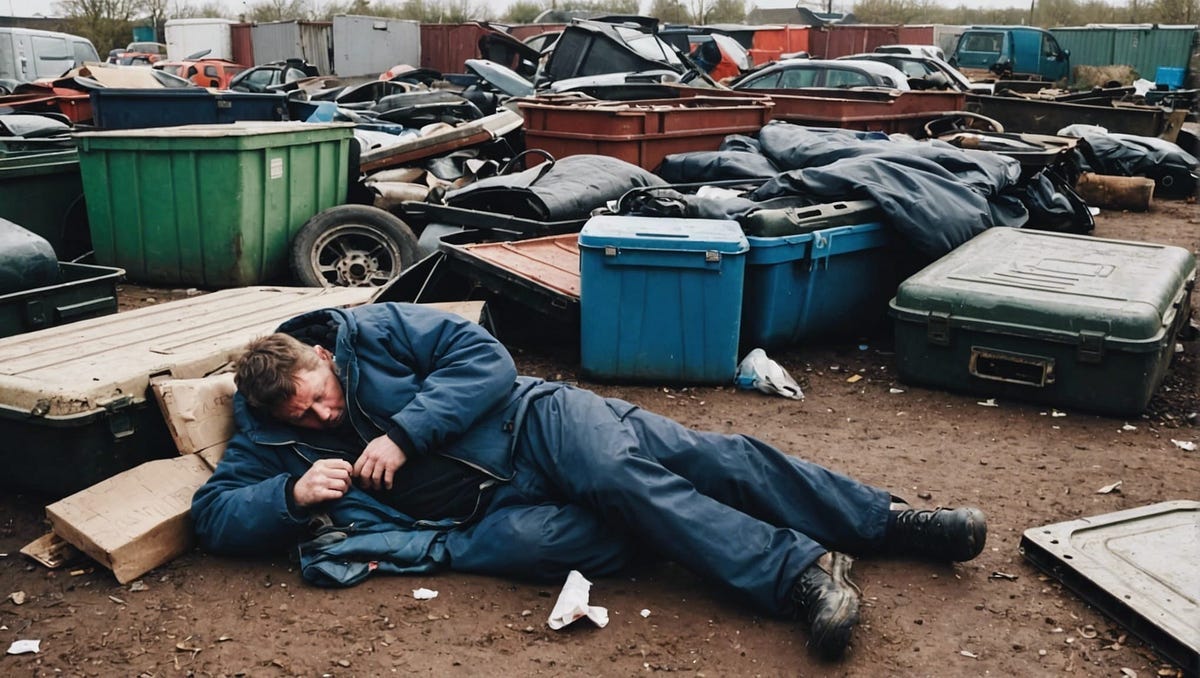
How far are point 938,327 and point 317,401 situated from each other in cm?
300

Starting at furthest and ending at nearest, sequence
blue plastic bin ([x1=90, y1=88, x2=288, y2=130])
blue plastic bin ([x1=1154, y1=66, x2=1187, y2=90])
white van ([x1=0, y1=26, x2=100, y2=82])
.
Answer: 1. blue plastic bin ([x1=1154, y1=66, x2=1187, y2=90])
2. white van ([x1=0, y1=26, x2=100, y2=82])
3. blue plastic bin ([x1=90, y1=88, x2=288, y2=130])

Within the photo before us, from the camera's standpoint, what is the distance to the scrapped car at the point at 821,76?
11617mm

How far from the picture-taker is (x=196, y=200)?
5973mm

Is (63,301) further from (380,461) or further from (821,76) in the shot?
(821,76)

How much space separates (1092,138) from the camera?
10906mm

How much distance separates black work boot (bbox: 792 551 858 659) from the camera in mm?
2623

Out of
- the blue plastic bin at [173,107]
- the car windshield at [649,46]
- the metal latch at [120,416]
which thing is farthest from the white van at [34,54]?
the metal latch at [120,416]

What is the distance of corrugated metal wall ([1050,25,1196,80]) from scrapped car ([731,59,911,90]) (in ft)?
64.5

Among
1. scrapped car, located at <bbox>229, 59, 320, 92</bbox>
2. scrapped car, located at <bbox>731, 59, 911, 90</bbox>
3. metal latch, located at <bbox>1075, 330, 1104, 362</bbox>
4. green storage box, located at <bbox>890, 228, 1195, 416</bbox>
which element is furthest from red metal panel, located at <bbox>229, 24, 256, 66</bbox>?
metal latch, located at <bbox>1075, 330, 1104, 362</bbox>

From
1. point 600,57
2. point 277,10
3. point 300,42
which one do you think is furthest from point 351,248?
point 277,10

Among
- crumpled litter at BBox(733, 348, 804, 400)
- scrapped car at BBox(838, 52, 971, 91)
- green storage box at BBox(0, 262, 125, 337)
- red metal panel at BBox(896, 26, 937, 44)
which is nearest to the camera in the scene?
green storage box at BBox(0, 262, 125, 337)

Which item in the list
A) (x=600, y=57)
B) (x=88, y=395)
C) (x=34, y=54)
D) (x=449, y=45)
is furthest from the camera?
(x=449, y=45)

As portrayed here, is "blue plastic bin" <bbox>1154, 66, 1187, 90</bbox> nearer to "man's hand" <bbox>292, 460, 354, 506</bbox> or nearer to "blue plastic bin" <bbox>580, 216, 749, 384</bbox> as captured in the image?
"blue plastic bin" <bbox>580, 216, 749, 384</bbox>

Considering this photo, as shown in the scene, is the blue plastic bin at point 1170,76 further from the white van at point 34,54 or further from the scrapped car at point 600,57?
the white van at point 34,54
